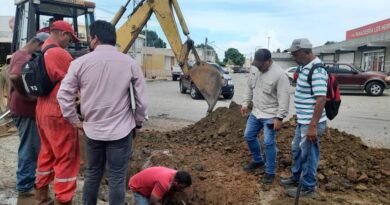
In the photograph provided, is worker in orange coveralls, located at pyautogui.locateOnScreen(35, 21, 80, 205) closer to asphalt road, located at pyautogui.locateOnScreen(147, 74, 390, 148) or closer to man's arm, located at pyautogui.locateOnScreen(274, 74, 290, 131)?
man's arm, located at pyautogui.locateOnScreen(274, 74, 290, 131)

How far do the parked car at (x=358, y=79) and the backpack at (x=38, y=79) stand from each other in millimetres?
19791

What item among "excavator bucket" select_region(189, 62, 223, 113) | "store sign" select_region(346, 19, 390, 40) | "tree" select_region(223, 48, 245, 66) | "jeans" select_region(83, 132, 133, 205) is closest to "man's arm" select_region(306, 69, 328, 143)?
"jeans" select_region(83, 132, 133, 205)

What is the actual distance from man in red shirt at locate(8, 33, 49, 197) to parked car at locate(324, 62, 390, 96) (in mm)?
19397

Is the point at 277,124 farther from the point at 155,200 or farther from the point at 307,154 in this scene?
the point at 155,200

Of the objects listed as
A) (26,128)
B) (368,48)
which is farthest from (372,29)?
(26,128)

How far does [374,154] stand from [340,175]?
4.77 feet

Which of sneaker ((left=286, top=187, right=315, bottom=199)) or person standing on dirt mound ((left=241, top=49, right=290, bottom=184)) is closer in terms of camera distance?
sneaker ((left=286, top=187, right=315, bottom=199))

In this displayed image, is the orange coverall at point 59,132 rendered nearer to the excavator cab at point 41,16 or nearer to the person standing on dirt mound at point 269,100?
the person standing on dirt mound at point 269,100

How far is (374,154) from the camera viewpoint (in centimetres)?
706

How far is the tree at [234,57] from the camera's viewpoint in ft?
344

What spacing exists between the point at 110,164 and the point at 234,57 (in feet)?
339

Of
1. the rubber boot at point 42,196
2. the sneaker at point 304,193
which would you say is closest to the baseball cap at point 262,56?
the sneaker at point 304,193

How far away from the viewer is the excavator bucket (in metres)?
9.31

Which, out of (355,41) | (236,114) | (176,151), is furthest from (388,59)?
(176,151)
